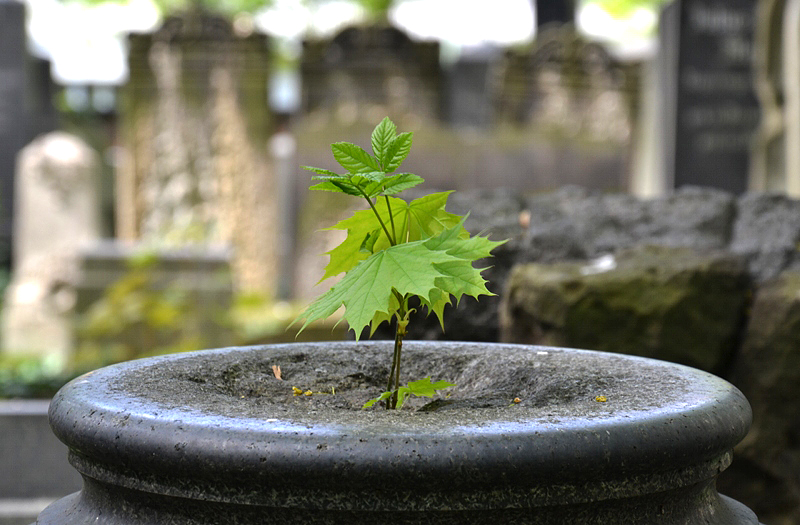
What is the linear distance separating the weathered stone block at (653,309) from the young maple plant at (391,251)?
40.4 inches

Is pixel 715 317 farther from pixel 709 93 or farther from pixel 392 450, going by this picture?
pixel 709 93

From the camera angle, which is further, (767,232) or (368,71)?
(368,71)

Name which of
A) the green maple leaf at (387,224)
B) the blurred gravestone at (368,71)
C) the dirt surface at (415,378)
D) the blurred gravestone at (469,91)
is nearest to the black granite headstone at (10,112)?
the blurred gravestone at (368,71)

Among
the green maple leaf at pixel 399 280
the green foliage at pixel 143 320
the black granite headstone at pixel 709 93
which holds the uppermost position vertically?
the black granite headstone at pixel 709 93

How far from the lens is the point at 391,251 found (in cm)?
126

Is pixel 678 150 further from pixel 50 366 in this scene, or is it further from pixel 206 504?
pixel 206 504

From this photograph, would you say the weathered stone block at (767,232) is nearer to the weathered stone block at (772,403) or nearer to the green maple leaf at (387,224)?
the weathered stone block at (772,403)

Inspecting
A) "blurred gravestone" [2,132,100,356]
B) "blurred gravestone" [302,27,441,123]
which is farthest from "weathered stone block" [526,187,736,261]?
"blurred gravestone" [302,27,441,123]

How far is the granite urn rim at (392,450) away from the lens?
3.20 ft

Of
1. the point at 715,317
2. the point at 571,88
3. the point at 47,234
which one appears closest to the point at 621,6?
the point at 571,88

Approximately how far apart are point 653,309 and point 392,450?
61.8 inches

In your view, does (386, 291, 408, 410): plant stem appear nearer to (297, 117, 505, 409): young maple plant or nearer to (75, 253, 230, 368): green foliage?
(297, 117, 505, 409): young maple plant

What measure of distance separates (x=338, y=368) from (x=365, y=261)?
0.50m

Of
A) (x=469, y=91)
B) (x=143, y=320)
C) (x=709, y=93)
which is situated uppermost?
(x=469, y=91)
